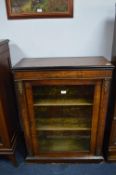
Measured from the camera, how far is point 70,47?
1649 mm

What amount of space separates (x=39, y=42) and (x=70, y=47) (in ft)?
0.96

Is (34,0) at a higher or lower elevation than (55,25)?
higher

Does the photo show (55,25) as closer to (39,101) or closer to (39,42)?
(39,42)

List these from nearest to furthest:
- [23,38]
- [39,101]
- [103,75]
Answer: [103,75] → [39,101] → [23,38]

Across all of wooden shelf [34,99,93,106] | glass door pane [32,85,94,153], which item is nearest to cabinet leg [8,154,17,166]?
glass door pane [32,85,94,153]

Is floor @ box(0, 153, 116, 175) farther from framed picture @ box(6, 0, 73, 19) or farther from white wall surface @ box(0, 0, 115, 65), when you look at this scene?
framed picture @ box(6, 0, 73, 19)

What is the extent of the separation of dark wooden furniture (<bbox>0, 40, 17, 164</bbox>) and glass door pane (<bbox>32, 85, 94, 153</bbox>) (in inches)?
9.8

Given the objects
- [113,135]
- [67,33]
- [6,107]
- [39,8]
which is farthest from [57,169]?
[39,8]

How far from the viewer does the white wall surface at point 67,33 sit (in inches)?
60.3

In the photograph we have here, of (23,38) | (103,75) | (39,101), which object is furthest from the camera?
(23,38)

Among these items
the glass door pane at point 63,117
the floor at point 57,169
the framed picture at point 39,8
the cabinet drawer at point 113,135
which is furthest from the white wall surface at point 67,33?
the floor at point 57,169

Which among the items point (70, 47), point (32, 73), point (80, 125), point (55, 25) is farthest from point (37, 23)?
point (80, 125)

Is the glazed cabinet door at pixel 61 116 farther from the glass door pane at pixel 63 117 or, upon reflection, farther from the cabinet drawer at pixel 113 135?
the cabinet drawer at pixel 113 135

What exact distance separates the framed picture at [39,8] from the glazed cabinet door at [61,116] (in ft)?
2.04
